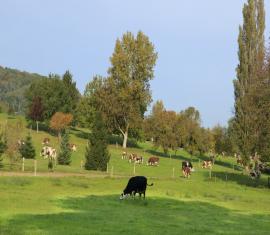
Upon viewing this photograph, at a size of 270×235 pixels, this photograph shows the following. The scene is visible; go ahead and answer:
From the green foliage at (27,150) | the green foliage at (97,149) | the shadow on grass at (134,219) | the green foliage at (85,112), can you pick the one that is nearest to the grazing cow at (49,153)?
the green foliage at (27,150)

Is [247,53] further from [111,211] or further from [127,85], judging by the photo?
[111,211]

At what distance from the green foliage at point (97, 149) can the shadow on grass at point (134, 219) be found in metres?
24.9

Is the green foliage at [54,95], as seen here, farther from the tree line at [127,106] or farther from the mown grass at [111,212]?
the mown grass at [111,212]

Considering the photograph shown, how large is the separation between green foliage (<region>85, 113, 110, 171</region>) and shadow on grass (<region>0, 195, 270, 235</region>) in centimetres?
2490

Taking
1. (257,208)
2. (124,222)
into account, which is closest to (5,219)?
(124,222)

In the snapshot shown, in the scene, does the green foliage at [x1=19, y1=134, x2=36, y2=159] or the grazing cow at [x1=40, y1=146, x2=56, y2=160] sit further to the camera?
the grazing cow at [x1=40, y1=146, x2=56, y2=160]

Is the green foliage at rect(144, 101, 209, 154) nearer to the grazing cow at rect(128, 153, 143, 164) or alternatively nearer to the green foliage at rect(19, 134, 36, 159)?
the grazing cow at rect(128, 153, 143, 164)

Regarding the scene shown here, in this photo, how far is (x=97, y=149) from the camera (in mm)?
52594

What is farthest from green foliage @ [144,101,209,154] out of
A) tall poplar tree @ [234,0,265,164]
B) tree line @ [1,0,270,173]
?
tall poplar tree @ [234,0,265,164]

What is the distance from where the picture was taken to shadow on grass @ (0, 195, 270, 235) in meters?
16.1

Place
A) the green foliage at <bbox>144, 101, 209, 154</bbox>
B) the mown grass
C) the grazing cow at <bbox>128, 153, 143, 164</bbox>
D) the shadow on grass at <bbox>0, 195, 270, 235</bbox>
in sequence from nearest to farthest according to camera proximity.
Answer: the shadow on grass at <bbox>0, 195, 270, 235</bbox>, the mown grass, the grazing cow at <bbox>128, 153, 143, 164</bbox>, the green foliage at <bbox>144, 101, 209, 154</bbox>

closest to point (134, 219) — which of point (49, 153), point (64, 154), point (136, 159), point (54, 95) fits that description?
point (64, 154)

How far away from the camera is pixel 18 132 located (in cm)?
4862

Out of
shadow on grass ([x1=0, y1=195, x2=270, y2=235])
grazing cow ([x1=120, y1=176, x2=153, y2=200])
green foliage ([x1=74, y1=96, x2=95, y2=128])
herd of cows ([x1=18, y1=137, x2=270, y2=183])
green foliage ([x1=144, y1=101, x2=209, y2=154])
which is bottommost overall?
shadow on grass ([x1=0, y1=195, x2=270, y2=235])
